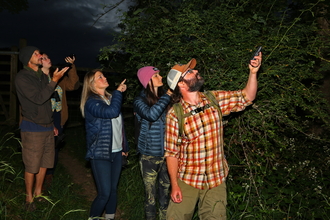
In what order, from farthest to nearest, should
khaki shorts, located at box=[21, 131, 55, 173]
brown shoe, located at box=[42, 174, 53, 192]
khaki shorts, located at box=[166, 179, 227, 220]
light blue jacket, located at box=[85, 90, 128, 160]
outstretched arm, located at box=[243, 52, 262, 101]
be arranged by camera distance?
1. brown shoe, located at box=[42, 174, 53, 192]
2. khaki shorts, located at box=[21, 131, 55, 173]
3. light blue jacket, located at box=[85, 90, 128, 160]
4. khaki shorts, located at box=[166, 179, 227, 220]
5. outstretched arm, located at box=[243, 52, 262, 101]

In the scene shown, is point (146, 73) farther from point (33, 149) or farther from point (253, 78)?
point (33, 149)

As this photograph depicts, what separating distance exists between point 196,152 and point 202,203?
0.48 m

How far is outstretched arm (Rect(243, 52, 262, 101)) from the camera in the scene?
2.50 meters

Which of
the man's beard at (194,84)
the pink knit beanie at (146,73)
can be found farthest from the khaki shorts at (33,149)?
the man's beard at (194,84)

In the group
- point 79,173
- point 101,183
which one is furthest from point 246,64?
point 79,173

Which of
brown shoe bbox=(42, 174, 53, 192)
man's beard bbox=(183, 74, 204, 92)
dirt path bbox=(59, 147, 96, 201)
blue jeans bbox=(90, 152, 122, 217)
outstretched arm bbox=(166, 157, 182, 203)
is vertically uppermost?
man's beard bbox=(183, 74, 204, 92)

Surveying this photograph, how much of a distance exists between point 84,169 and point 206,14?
4403 mm

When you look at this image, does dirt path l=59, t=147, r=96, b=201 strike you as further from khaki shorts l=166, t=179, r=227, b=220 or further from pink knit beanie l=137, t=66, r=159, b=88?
khaki shorts l=166, t=179, r=227, b=220

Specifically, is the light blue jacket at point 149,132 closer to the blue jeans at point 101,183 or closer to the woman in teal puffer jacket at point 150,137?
the woman in teal puffer jacket at point 150,137

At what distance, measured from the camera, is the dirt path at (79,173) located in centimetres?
536

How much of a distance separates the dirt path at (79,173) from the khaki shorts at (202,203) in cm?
268

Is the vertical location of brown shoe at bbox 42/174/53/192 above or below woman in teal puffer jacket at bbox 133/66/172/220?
below

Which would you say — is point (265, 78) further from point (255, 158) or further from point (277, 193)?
point (277, 193)

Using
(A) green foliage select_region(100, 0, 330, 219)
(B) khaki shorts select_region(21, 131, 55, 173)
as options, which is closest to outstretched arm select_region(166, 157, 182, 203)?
(A) green foliage select_region(100, 0, 330, 219)
